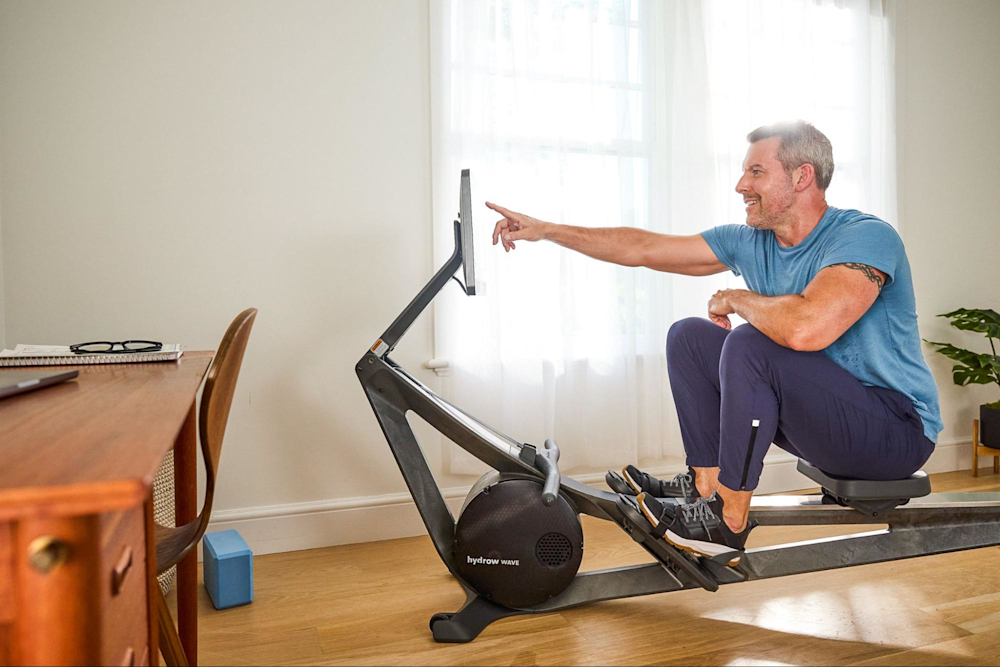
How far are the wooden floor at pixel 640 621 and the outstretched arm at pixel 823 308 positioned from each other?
738mm

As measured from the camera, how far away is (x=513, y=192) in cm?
263

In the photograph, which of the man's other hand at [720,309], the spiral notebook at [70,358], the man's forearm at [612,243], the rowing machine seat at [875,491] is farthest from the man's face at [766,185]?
the spiral notebook at [70,358]

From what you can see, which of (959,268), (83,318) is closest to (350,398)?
(83,318)

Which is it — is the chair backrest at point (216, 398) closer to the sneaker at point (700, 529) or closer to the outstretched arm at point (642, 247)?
the sneaker at point (700, 529)

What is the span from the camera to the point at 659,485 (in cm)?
203

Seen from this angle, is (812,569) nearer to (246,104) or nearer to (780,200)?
(780,200)

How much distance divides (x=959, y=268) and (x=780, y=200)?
2.13 m

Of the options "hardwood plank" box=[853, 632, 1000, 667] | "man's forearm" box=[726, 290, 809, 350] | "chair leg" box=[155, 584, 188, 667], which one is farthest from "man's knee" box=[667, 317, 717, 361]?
"chair leg" box=[155, 584, 188, 667]

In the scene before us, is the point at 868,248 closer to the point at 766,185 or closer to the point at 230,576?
the point at 766,185

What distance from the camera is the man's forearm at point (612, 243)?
7.48 feet

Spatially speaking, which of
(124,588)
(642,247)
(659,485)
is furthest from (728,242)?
(124,588)

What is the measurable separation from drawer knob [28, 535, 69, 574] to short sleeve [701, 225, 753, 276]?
1.99 metres

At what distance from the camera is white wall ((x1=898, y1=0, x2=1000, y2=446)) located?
133 inches

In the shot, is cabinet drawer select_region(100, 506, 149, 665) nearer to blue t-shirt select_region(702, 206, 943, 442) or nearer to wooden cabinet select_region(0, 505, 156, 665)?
wooden cabinet select_region(0, 505, 156, 665)
